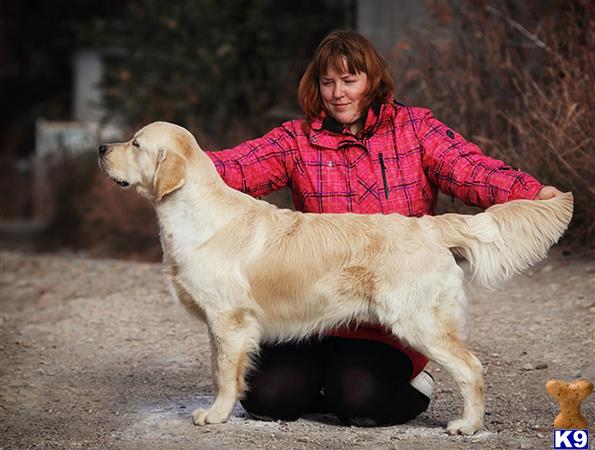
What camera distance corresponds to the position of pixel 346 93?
4.98 m

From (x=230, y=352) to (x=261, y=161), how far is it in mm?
1053

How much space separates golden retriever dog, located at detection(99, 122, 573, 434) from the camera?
14.4ft

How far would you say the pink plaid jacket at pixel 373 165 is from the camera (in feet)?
16.0

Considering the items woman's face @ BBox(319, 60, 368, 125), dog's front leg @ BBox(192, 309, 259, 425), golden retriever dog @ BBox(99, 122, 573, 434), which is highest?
woman's face @ BBox(319, 60, 368, 125)

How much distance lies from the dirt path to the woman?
162mm

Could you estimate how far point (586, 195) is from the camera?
7.52 metres

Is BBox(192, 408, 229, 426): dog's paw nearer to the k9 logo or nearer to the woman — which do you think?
the woman

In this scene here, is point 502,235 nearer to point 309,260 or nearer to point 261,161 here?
point 309,260

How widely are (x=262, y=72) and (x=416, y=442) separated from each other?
34.9 ft

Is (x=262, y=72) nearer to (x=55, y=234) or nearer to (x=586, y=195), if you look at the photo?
(x=55, y=234)

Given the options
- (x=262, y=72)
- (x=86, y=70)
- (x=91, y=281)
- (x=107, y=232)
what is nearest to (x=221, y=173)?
(x=91, y=281)

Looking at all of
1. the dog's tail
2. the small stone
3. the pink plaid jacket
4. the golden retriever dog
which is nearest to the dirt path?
the small stone

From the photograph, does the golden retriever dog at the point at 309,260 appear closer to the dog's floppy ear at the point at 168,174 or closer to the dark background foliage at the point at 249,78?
the dog's floppy ear at the point at 168,174

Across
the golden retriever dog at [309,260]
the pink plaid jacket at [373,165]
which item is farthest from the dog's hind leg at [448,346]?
the pink plaid jacket at [373,165]
